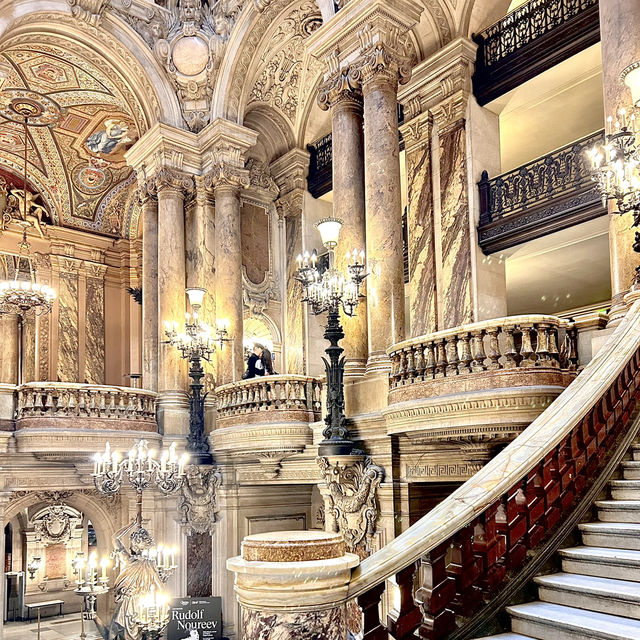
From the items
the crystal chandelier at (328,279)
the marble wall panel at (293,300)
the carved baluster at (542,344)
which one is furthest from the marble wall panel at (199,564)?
the carved baluster at (542,344)

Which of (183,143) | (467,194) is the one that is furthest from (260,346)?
(467,194)

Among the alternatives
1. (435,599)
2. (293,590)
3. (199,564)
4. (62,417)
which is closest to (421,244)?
(62,417)

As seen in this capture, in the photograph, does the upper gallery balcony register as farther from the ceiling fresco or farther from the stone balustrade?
the ceiling fresco

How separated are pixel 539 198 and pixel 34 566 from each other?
53.0 feet

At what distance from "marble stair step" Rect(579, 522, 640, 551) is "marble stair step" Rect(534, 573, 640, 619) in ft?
1.05

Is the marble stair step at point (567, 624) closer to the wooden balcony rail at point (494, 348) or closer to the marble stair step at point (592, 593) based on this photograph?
the marble stair step at point (592, 593)

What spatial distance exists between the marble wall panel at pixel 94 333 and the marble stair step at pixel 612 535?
16.7 meters

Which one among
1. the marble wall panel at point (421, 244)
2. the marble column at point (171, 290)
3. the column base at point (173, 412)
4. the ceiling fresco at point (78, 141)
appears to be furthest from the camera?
the ceiling fresco at point (78, 141)

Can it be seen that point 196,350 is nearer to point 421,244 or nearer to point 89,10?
point 421,244

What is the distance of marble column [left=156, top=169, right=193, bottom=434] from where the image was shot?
12.8 metres

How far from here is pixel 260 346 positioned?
15.7 metres

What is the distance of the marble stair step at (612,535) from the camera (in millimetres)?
4102

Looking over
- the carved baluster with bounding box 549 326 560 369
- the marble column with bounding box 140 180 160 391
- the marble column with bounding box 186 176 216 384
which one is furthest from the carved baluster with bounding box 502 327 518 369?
the marble column with bounding box 140 180 160 391

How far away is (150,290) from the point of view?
14.1 metres
